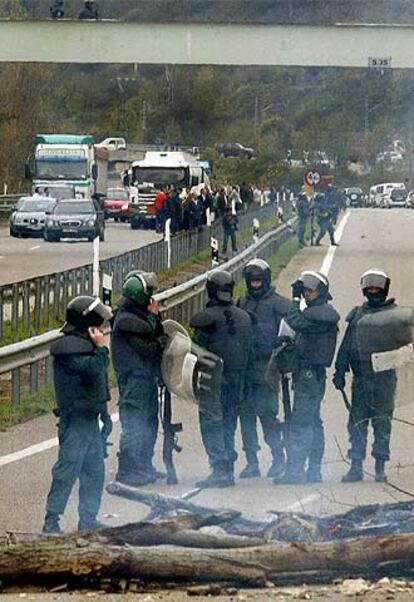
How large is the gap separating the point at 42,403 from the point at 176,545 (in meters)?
7.56

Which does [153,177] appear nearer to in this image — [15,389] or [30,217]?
[30,217]

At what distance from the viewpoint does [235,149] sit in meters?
51.3

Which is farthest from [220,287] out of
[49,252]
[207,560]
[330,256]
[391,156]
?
[391,156]

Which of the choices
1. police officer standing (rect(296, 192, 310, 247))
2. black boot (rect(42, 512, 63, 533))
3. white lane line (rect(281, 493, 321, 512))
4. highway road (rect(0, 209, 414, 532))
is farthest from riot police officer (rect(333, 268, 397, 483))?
police officer standing (rect(296, 192, 310, 247))

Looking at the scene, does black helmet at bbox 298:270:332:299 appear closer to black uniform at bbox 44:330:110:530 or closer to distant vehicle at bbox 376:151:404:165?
black uniform at bbox 44:330:110:530

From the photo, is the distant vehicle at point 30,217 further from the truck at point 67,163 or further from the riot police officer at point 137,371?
the riot police officer at point 137,371

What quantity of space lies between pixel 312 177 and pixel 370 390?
3448 cm

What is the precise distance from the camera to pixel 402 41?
3866 cm

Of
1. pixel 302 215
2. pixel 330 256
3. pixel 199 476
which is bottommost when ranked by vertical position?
pixel 330 256

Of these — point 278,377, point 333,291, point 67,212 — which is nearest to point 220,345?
point 278,377

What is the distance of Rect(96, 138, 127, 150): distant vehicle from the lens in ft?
208

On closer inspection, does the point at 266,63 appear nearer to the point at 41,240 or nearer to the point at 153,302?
the point at 41,240

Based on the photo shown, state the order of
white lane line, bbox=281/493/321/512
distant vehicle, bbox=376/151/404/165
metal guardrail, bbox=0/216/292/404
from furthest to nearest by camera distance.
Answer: distant vehicle, bbox=376/151/404/165 → metal guardrail, bbox=0/216/292/404 → white lane line, bbox=281/493/321/512

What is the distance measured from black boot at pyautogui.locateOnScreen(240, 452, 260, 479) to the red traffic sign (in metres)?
33.6
